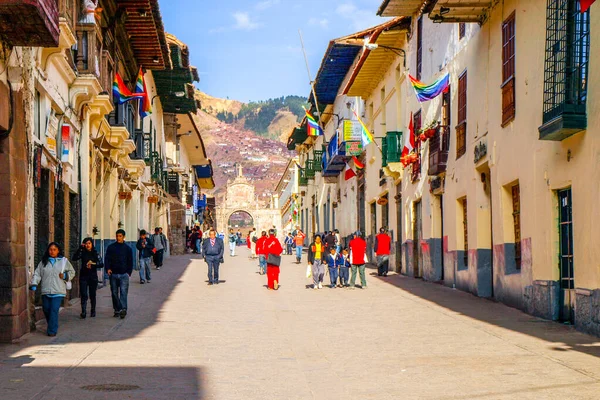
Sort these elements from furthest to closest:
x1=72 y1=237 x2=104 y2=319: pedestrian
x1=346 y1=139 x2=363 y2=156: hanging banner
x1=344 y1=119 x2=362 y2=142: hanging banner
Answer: x1=346 y1=139 x2=363 y2=156: hanging banner → x1=344 y1=119 x2=362 y2=142: hanging banner → x1=72 y1=237 x2=104 y2=319: pedestrian

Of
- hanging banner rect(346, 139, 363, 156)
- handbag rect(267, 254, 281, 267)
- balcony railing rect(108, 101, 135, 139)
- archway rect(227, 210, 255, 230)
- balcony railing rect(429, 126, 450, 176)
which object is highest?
balcony railing rect(108, 101, 135, 139)

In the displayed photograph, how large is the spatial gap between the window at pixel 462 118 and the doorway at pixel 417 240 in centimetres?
527

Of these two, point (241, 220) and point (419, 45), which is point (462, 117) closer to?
point (419, 45)

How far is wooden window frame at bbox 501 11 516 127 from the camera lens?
1738 cm

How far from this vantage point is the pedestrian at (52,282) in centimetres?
1354

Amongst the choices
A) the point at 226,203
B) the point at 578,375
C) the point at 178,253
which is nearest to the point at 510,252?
the point at 578,375

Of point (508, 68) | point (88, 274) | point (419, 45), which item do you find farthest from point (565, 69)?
point (419, 45)

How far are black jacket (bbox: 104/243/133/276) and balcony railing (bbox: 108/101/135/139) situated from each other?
30.3 ft

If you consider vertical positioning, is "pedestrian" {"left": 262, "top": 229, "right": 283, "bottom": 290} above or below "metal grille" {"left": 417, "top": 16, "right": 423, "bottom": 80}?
below

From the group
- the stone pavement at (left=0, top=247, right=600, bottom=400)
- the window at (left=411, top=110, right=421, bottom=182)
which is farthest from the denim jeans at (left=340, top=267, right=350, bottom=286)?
the stone pavement at (left=0, top=247, right=600, bottom=400)

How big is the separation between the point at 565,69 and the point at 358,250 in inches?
413

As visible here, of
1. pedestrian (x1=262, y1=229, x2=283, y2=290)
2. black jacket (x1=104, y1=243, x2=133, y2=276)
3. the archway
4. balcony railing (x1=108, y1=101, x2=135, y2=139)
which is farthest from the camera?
the archway

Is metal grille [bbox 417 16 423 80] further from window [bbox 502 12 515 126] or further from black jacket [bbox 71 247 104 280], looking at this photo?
black jacket [bbox 71 247 104 280]

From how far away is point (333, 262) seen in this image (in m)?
24.1
